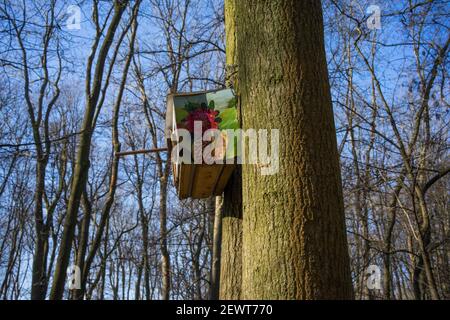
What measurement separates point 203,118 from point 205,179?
1.26 ft

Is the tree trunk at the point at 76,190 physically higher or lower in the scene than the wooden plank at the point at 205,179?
higher

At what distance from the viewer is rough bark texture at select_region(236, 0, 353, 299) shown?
5.76 feet

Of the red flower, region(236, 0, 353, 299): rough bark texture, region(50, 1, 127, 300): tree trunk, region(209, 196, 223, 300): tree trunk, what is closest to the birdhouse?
the red flower

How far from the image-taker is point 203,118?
269cm

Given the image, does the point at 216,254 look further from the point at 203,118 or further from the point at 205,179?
the point at 203,118

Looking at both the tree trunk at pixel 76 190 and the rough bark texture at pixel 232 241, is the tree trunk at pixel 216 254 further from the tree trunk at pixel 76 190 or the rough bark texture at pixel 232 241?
the rough bark texture at pixel 232 241

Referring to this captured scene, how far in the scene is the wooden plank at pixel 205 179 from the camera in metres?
2.65

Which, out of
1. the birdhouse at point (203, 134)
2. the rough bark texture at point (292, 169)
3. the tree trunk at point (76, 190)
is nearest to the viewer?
the rough bark texture at point (292, 169)

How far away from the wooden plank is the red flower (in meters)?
0.22

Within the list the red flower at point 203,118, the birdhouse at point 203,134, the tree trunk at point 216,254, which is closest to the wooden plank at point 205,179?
the birdhouse at point 203,134

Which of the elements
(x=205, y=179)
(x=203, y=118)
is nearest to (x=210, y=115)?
(x=203, y=118)

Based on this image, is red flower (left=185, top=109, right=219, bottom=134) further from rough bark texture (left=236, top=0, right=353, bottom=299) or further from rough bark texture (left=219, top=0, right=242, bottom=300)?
rough bark texture (left=236, top=0, right=353, bottom=299)

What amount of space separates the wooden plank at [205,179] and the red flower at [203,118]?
0.22m
